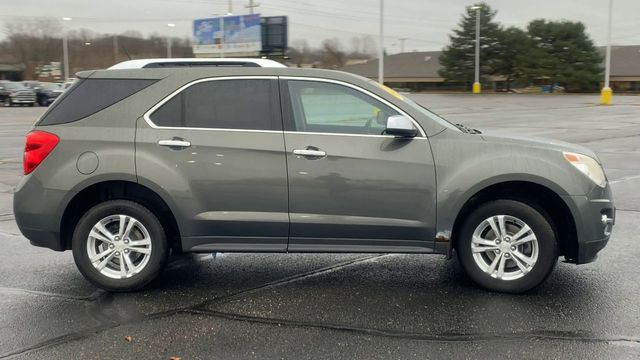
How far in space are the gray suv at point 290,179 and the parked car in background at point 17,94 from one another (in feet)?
147

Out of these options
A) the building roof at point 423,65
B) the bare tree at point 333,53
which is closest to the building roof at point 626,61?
the building roof at point 423,65

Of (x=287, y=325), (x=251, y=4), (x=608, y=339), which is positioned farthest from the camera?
(x=251, y=4)

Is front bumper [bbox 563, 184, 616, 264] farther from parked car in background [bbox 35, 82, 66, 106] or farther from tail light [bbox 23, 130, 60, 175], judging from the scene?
parked car in background [bbox 35, 82, 66, 106]

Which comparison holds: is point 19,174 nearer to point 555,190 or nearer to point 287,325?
point 287,325

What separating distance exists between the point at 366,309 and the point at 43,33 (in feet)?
329

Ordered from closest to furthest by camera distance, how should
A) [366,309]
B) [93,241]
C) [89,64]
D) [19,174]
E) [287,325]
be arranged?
1. [287,325]
2. [366,309]
3. [93,241]
4. [19,174]
5. [89,64]

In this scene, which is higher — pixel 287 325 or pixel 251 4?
pixel 251 4

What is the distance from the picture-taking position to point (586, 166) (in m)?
4.63

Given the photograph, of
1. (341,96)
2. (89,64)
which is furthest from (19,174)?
(89,64)

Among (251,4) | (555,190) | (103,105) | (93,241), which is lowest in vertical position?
(93,241)

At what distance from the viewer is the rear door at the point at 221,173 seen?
4633 mm

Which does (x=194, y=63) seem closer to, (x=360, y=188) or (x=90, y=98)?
(x=90, y=98)

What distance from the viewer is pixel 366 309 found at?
4457mm

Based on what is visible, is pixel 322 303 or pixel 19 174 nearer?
pixel 322 303
